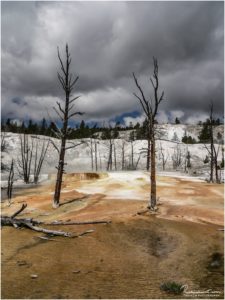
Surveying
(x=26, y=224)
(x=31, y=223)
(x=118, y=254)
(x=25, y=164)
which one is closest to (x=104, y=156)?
(x=25, y=164)

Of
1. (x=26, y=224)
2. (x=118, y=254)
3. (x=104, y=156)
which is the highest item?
(x=104, y=156)

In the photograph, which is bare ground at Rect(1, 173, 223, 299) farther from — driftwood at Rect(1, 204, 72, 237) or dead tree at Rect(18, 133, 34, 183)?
dead tree at Rect(18, 133, 34, 183)

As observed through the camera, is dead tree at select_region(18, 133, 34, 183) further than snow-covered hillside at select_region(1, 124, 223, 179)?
No

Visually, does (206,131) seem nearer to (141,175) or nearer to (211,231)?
(141,175)

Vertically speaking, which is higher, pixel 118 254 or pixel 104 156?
pixel 104 156

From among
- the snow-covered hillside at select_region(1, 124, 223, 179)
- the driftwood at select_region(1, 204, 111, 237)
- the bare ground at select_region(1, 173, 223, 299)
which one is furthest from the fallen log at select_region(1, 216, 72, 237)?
the snow-covered hillside at select_region(1, 124, 223, 179)

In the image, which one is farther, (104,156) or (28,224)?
(104,156)

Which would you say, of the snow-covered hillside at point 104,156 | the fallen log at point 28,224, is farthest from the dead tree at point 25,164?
the fallen log at point 28,224

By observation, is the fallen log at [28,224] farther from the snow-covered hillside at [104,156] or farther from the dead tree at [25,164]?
the snow-covered hillside at [104,156]

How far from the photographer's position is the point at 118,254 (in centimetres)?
1258

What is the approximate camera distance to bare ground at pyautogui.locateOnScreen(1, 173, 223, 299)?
10039mm

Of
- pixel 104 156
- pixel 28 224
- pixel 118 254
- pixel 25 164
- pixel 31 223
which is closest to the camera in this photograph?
pixel 118 254

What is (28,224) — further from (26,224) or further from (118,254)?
(118,254)

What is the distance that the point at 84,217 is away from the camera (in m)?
17.0
